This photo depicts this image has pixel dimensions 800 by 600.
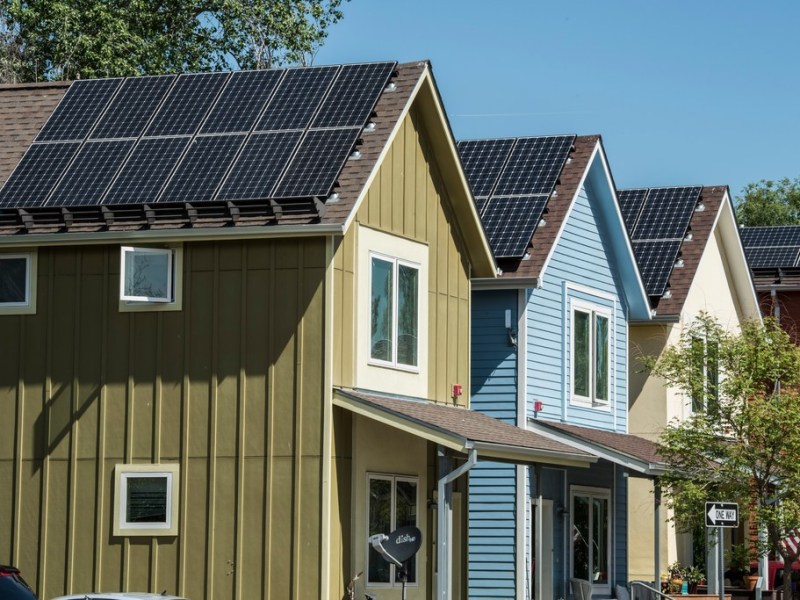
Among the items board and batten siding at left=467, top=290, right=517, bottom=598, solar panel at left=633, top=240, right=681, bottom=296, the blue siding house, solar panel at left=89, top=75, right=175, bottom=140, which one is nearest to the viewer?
solar panel at left=89, top=75, right=175, bottom=140

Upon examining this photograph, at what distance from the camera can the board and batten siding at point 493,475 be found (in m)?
26.9

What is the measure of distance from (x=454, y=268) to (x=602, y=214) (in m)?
5.98

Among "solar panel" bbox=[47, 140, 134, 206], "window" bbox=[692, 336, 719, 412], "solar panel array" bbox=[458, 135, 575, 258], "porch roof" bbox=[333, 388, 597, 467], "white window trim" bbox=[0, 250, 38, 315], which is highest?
"solar panel array" bbox=[458, 135, 575, 258]

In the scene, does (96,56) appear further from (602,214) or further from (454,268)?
(454,268)

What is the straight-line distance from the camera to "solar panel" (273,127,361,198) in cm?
2164

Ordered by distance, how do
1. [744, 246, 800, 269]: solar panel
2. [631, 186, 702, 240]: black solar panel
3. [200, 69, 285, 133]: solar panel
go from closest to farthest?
[200, 69, 285, 133]: solar panel, [631, 186, 702, 240]: black solar panel, [744, 246, 800, 269]: solar panel

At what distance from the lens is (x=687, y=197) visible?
3425 cm

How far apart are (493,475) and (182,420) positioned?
288 inches

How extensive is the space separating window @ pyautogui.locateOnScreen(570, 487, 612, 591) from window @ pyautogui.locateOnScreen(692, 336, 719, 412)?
451 cm

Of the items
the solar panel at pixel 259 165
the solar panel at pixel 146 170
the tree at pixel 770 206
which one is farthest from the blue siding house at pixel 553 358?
the tree at pixel 770 206

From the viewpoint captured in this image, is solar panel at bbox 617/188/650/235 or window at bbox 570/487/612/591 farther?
solar panel at bbox 617/188/650/235

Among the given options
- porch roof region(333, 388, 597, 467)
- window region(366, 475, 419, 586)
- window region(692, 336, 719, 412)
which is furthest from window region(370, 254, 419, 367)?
window region(692, 336, 719, 412)

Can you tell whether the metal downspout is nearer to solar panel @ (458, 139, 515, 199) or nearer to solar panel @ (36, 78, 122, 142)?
solar panel @ (36, 78, 122, 142)

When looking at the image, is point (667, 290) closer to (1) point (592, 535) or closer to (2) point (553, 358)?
(2) point (553, 358)
